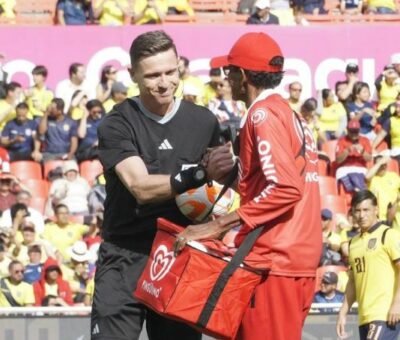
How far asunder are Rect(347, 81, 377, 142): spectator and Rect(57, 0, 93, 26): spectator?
3883 mm

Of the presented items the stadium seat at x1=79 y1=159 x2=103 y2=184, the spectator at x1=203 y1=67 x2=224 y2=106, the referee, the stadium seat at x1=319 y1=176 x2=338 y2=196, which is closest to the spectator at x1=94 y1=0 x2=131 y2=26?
the spectator at x1=203 y1=67 x2=224 y2=106

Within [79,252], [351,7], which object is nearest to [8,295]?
[79,252]

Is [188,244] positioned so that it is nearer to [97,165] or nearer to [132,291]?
[132,291]

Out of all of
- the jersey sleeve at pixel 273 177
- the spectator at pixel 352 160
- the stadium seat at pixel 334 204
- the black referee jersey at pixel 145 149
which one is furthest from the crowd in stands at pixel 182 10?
the jersey sleeve at pixel 273 177

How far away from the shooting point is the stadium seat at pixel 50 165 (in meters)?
15.8

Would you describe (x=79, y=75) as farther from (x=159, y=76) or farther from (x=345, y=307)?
(x=159, y=76)

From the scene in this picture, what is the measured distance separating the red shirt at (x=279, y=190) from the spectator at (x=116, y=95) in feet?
35.1

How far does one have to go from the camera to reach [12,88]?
16156mm

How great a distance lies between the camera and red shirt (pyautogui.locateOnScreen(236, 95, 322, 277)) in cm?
555

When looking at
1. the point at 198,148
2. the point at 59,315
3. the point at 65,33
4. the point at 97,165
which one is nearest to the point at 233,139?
the point at 198,148

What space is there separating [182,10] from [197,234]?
1317cm

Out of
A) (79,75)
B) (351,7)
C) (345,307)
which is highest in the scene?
(351,7)

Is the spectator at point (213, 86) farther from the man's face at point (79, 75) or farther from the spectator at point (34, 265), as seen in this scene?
the spectator at point (34, 265)

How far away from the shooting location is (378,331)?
9.71 m
